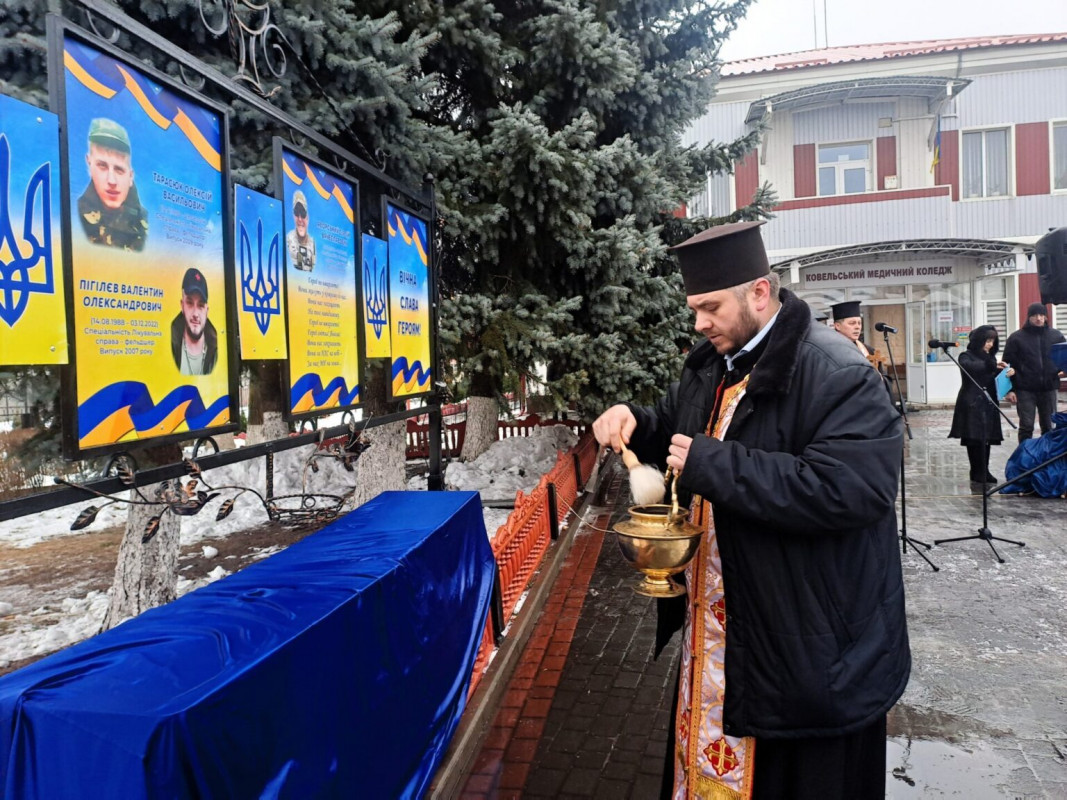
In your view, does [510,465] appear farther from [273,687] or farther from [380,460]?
[273,687]

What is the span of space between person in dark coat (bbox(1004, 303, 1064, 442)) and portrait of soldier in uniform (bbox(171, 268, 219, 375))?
10.3 meters

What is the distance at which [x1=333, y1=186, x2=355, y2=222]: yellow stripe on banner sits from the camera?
13.4 ft

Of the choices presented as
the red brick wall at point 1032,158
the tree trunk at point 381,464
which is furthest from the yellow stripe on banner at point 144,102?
the red brick wall at point 1032,158

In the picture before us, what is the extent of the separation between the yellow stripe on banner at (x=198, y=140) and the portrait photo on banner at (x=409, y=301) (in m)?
1.76

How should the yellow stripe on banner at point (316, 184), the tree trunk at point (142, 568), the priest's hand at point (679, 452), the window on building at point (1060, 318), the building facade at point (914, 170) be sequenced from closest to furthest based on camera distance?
the priest's hand at point (679, 452) < the yellow stripe on banner at point (316, 184) < the tree trunk at point (142, 568) < the building facade at point (914, 170) < the window on building at point (1060, 318)

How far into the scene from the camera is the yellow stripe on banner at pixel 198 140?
269 centimetres

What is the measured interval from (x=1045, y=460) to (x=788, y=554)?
8.51m

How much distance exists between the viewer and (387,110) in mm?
5523

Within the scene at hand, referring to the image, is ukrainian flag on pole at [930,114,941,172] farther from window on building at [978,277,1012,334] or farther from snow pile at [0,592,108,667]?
snow pile at [0,592,108,667]

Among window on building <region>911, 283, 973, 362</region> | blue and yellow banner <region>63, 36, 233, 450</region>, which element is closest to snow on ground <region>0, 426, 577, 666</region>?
blue and yellow banner <region>63, 36, 233, 450</region>

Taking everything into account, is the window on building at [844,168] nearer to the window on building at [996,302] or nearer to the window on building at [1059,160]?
the window on building at [996,302]

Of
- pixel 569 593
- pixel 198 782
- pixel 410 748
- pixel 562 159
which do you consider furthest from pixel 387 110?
pixel 198 782

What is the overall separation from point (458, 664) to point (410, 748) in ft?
2.32

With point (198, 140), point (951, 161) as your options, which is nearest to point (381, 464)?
point (198, 140)
